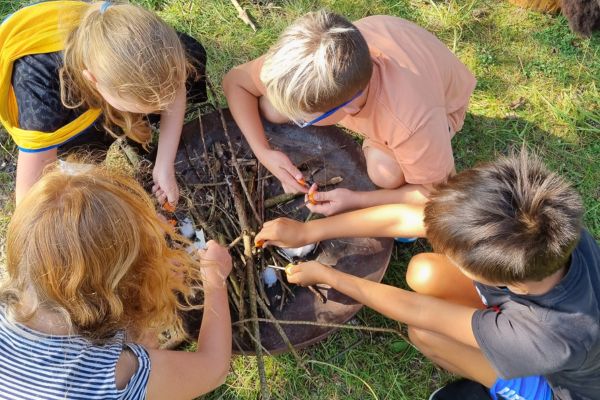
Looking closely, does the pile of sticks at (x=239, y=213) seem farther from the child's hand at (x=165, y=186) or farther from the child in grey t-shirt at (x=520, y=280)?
the child in grey t-shirt at (x=520, y=280)

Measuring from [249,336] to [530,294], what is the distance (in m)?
1.12

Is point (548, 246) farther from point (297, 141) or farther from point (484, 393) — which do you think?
point (297, 141)

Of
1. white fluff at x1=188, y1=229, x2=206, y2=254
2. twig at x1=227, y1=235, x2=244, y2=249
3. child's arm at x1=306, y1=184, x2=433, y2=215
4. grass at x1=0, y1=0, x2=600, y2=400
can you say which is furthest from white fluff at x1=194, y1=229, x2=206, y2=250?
grass at x1=0, y1=0, x2=600, y2=400

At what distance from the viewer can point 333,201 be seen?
2307mm

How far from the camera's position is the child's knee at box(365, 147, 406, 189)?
2284 mm

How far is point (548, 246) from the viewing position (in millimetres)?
1496

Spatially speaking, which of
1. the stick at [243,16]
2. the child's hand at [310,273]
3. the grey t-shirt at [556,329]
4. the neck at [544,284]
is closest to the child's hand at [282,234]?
the child's hand at [310,273]

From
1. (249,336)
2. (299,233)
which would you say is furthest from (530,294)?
(249,336)

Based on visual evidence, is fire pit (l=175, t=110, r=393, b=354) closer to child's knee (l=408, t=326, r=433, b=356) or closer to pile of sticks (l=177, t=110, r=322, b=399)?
pile of sticks (l=177, t=110, r=322, b=399)

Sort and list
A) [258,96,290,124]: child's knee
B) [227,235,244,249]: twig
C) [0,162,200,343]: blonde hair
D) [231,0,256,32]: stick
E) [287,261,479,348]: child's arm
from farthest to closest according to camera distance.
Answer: [231,0,256,32]: stick
[258,96,290,124]: child's knee
[227,235,244,249]: twig
[287,261,479,348]: child's arm
[0,162,200,343]: blonde hair

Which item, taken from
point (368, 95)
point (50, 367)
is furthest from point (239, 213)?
point (50, 367)

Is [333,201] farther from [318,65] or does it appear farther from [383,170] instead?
[318,65]

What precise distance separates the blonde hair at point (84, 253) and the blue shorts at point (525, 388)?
1.36 m

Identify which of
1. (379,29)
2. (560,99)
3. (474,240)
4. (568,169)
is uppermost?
(379,29)
